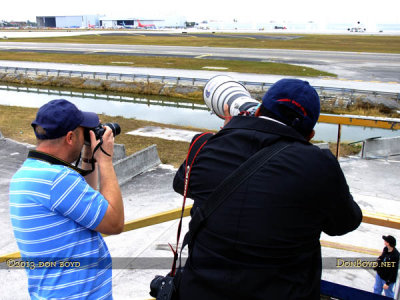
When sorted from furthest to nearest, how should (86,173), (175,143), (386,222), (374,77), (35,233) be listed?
1. (374,77)
2. (175,143)
3. (386,222)
4. (86,173)
5. (35,233)

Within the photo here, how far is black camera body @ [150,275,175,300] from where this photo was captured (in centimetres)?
178

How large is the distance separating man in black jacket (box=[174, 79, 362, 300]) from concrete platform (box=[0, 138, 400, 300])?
8.70 ft

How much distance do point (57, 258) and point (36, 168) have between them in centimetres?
49

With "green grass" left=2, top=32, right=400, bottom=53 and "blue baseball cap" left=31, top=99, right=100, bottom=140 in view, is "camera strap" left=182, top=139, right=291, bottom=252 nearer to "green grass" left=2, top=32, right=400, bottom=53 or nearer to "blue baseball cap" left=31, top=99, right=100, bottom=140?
"blue baseball cap" left=31, top=99, right=100, bottom=140

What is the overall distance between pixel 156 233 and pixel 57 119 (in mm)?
3649

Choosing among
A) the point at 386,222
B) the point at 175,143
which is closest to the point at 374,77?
the point at 175,143

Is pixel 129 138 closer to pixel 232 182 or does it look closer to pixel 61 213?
pixel 61 213

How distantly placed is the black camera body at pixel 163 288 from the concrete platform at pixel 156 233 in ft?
6.91

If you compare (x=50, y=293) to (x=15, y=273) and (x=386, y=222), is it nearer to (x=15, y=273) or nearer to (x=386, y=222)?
(x=386, y=222)

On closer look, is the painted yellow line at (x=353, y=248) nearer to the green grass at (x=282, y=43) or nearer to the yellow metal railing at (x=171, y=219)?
the yellow metal railing at (x=171, y=219)

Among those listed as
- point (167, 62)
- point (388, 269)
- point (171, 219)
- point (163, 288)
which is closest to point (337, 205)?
point (163, 288)

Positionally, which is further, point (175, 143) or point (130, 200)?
point (175, 143)

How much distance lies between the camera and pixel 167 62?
3222 centimetres

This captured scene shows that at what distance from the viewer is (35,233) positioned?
189 centimetres
